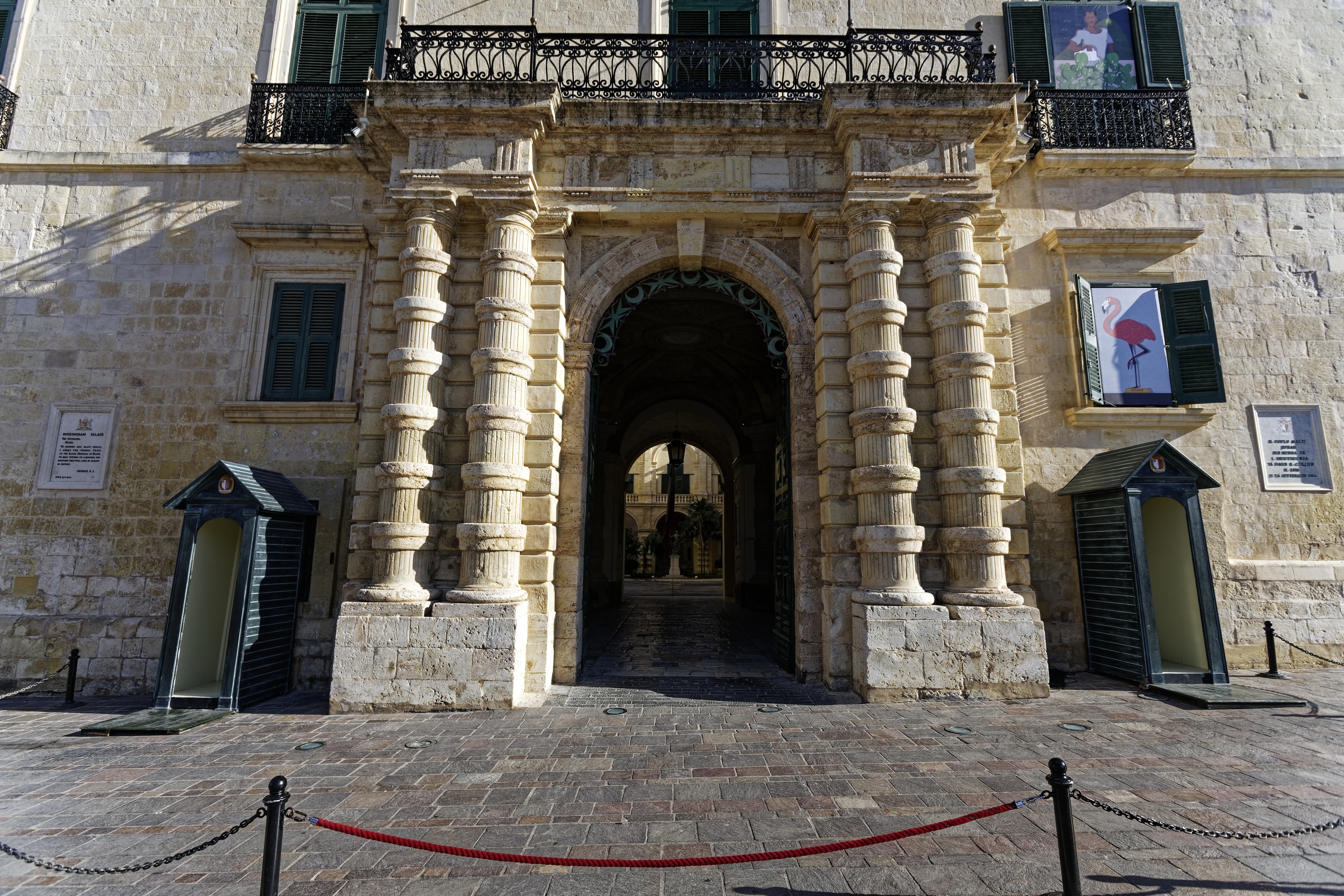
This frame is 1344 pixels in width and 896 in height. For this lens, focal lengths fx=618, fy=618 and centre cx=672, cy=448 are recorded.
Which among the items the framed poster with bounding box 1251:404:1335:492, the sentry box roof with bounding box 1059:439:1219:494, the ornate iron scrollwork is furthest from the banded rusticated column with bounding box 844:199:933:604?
the framed poster with bounding box 1251:404:1335:492

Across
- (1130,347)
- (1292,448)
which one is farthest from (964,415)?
(1292,448)

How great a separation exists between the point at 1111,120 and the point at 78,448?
51.9 feet

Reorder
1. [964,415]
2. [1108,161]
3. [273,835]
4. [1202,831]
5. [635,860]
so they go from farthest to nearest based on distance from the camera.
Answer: [1108,161]
[964,415]
[1202,831]
[635,860]
[273,835]

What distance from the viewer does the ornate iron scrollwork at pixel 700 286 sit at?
28.0 feet

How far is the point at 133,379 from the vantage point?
28.7 feet

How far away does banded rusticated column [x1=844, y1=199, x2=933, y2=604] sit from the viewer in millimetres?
7055

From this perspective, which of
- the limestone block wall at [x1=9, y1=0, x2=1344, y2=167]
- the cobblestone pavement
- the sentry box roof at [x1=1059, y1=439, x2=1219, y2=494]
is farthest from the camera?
the limestone block wall at [x1=9, y1=0, x2=1344, y2=167]

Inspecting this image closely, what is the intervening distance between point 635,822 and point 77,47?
1380 cm

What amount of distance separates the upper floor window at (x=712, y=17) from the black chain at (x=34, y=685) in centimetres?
1198

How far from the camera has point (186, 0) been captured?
9.91m

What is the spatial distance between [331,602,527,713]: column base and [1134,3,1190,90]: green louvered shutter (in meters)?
12.6

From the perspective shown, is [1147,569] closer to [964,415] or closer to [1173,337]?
[964,415]

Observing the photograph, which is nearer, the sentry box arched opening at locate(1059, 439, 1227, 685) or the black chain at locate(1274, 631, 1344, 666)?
the sentry box arched opening at locate(1059, 439, 1227, 685)

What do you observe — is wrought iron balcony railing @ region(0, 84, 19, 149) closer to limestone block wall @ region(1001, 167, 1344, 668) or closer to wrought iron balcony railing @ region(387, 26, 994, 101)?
wrought iron balcony railing @ region(387, 26, 994, 101)
